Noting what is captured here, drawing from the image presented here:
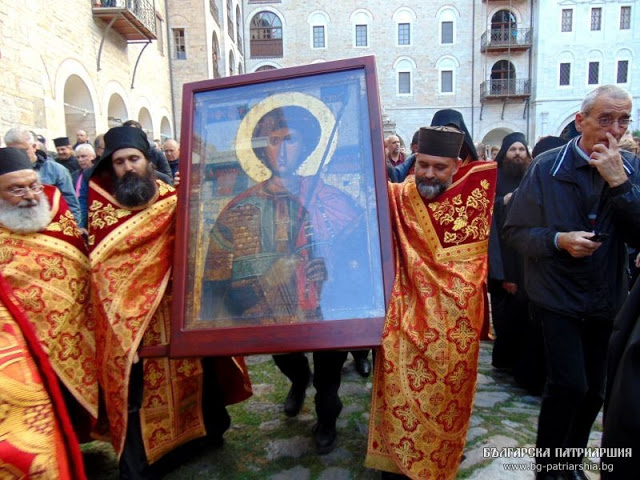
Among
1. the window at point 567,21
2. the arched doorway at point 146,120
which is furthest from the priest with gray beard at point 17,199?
the window at point 567,21

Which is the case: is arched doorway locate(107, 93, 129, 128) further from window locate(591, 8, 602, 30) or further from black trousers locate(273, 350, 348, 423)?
window locate(591, 8, 602, 30)

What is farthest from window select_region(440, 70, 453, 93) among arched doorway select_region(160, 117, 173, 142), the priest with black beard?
the priest with black beard

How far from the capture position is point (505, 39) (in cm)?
3294

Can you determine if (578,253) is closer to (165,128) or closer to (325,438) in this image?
(325,438)

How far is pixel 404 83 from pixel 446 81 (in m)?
2.91

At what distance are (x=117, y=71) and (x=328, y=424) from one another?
44.1 feet

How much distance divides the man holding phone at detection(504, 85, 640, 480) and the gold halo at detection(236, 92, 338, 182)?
44.4 inches

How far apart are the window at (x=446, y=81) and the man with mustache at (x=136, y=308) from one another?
33.5m

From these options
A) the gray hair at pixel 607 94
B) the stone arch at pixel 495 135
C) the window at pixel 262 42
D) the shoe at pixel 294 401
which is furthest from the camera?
the window at pixel 262 42

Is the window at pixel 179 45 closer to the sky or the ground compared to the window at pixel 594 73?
closer to the ground

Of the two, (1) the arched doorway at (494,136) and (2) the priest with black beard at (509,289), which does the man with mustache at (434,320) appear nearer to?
(2) the priest with black beard at (509,289)

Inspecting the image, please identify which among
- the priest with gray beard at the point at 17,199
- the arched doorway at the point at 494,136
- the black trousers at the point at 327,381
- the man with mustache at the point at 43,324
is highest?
the arched doorway at the point at 494,136

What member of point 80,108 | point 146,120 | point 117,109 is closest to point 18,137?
point 80,108

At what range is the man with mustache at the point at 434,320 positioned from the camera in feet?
7.71
